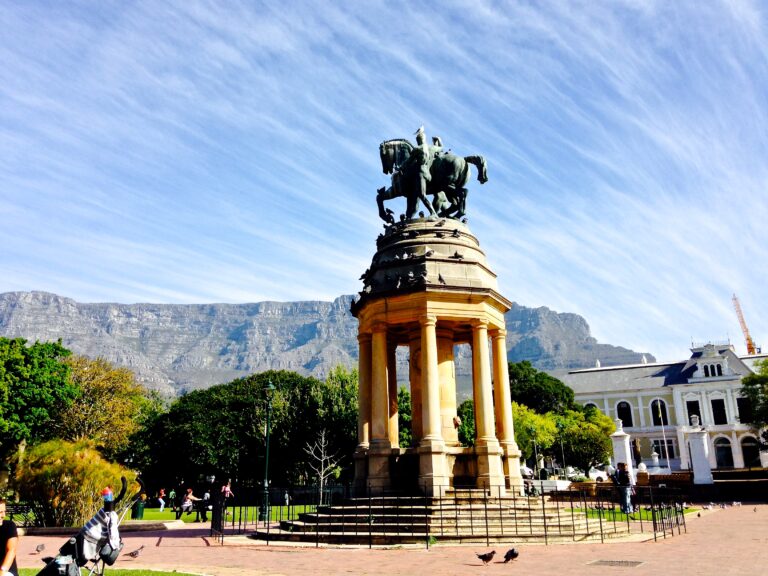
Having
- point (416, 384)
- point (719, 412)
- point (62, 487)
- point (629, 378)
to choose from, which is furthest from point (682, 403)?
point (62, 487)

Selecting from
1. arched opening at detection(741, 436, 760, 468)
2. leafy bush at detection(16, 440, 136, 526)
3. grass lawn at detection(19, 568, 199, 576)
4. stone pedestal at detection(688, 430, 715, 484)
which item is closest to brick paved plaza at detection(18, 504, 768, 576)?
grass lawn at detection(19, 568, 199, 576)

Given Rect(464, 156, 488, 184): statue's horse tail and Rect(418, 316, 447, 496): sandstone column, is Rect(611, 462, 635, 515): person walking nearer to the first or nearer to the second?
Rect(418, 316, 447, 496): sandstone column

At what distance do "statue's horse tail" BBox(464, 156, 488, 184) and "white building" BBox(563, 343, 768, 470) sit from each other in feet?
225

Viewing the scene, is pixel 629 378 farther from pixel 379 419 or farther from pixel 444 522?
pixel 444 522

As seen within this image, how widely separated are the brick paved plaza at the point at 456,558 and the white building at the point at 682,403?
73.3 metres

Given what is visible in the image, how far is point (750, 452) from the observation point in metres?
81.5

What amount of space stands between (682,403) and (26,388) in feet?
264

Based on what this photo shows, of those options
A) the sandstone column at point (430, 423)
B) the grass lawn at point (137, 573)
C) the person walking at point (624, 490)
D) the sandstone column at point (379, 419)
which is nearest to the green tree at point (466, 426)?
the person walking at point (624, 490)

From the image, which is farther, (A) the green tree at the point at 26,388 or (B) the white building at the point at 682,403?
(B) the white building at the point at 682,403

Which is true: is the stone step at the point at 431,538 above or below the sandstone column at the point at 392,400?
below

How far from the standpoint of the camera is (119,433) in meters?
58.7

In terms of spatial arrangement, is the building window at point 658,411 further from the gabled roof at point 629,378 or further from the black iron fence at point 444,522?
the black iron fence at point 444,522

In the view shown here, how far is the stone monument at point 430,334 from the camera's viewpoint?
20141 mm

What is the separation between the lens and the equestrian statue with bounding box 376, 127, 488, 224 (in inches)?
963
